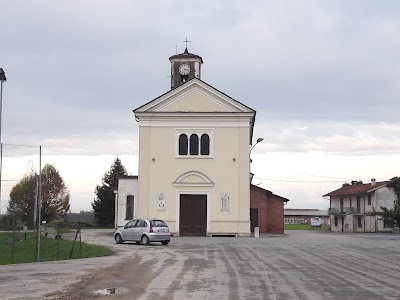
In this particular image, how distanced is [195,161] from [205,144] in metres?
1.43

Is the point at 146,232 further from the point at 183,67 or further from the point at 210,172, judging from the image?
the point at 183,67

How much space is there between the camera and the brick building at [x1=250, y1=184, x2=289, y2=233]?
4625cm

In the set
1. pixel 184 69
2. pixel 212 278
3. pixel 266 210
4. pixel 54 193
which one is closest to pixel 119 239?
pixel 212 278

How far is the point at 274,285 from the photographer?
1380 centimetres

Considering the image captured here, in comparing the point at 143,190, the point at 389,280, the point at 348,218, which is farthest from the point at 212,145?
the point at 348,218

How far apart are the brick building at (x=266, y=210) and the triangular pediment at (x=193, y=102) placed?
7.91 meters

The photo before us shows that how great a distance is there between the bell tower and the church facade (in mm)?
6277

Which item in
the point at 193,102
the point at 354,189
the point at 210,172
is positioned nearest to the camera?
the point at 210,172

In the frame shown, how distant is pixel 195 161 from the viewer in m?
41.4

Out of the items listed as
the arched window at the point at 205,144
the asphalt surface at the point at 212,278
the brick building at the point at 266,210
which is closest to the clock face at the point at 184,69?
the arched window at the point at 205,144

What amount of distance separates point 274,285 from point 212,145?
91.7 ft

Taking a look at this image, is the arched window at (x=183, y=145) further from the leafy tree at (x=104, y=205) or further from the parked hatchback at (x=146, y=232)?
the leafy tree at (x=104, y=205)

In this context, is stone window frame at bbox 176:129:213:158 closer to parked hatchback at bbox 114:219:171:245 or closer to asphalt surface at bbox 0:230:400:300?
parked hatchback at bbox 114:219:171:245

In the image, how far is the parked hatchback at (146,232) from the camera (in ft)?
98.5
